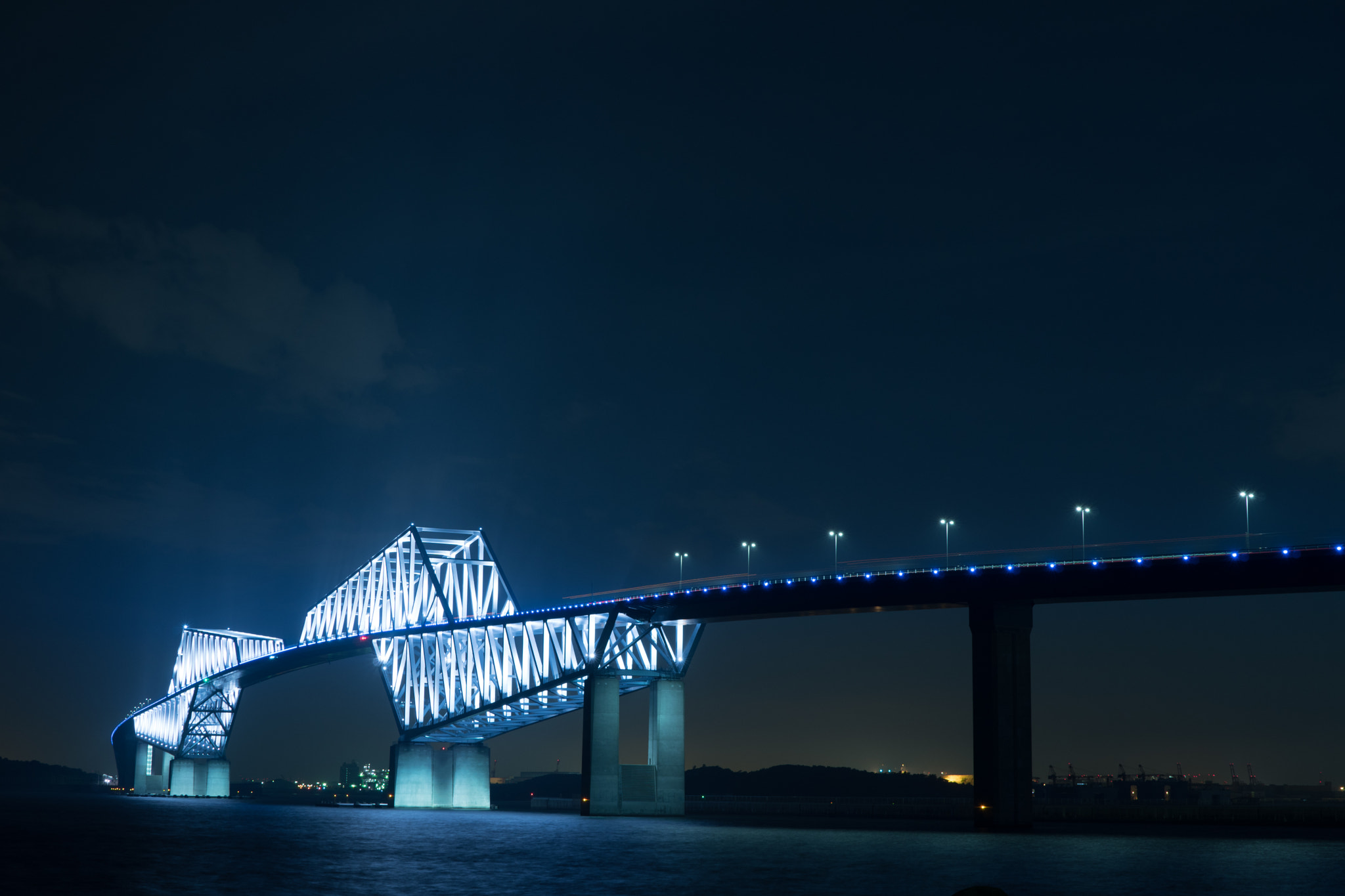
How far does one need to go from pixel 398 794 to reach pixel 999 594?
237 feet

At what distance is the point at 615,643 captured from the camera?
101 metres

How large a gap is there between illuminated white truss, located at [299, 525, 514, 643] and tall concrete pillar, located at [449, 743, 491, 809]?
13279 millimetres

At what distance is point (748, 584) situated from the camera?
91.4 meters

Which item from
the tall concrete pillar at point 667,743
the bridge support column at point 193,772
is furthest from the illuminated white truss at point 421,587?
the bridge support column at point 193,772

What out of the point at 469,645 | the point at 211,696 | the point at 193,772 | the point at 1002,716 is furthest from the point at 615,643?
the point at 193,772

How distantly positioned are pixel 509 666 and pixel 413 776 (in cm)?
2088

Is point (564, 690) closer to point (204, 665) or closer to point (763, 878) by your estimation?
point (763, 878)

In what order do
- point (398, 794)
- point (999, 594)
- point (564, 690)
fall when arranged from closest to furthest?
point (999, 594) < point (564, 690) < point (398, 794)

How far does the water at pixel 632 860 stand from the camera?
42719 millimetres

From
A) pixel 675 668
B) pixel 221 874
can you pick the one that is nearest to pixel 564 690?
pixel 675 668

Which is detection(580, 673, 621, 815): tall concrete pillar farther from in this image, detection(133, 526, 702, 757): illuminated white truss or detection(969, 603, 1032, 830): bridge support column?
detection(969, 603, 1032, 830): bridge support column

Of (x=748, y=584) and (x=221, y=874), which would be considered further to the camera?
(x=748, y=584)

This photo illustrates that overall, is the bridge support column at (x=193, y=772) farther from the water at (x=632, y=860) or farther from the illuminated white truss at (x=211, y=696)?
the water at (x=632, y=860)

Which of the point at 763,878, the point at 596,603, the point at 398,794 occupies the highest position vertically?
the point at 596,603
